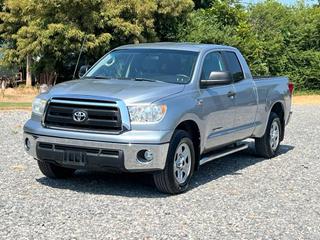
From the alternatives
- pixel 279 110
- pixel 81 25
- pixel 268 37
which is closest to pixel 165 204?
pixel 279 110

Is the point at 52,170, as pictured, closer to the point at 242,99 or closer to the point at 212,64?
the point at 212,64

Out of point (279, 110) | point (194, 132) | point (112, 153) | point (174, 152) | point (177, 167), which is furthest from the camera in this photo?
point (279, 110)

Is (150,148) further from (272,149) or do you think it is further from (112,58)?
(272,149)

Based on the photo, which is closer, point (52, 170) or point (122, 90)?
point (122, 90)

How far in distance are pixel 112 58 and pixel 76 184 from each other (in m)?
1.98

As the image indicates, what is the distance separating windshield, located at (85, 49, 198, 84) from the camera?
323 inches

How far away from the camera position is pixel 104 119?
716cm

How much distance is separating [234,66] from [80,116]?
3.26 m

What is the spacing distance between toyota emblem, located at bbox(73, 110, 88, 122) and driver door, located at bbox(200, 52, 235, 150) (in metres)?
1.66

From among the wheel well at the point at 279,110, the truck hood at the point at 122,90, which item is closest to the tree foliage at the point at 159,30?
the wheel well at the point at 279,110

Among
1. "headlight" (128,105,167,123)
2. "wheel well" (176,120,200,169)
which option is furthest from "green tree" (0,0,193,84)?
"headlight" (128,105,167,123)

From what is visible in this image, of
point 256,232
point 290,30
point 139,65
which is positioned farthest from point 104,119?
point 290,30

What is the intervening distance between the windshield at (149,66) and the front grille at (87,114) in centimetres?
112

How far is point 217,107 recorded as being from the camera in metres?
8.44
